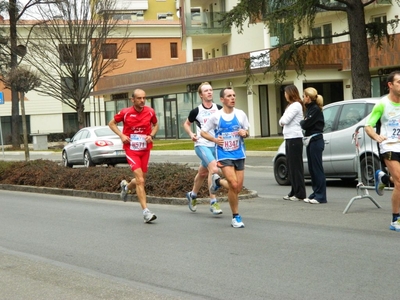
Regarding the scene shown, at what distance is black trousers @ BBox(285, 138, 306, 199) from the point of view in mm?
13305

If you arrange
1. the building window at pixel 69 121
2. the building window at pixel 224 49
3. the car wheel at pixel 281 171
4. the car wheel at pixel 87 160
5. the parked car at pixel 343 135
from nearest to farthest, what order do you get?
the parked car at pixel 343 135, the car wheel at pixel 281 171, the car wheel at pixel 87 160, the building window at pixel 224 49, the building window at pixel 69 121

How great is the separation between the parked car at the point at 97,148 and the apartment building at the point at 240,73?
19.9ft

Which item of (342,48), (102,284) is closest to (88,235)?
(102,284)

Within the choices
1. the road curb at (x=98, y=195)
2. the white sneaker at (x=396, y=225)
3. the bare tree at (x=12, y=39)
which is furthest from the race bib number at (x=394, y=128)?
the bare tree at (x=12, y=39)

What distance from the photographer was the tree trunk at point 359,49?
25.5m

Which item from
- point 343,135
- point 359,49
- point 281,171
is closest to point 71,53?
point 359,49

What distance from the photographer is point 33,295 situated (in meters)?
7.08

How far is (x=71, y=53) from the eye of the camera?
142 feet

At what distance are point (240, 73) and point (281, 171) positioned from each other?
2279 cm

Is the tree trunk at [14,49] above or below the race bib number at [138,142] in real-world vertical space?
above

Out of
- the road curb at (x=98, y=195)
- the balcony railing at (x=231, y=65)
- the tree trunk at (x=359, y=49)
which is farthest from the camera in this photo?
the balcony railing at (x=231, y=65)

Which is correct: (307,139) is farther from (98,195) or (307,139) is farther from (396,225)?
(98,195)

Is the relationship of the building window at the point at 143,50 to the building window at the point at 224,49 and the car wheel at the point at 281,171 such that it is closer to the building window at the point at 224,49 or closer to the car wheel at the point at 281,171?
the building window at the point at 224,49

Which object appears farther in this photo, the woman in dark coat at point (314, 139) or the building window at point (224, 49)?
the building window at point (224, 49)
